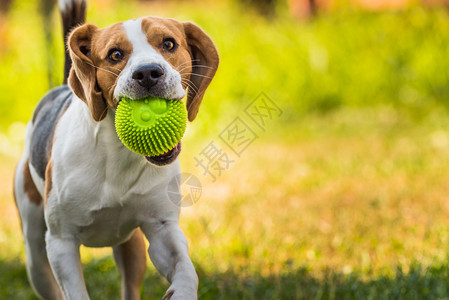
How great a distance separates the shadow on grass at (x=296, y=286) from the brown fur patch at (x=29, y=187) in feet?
2.96

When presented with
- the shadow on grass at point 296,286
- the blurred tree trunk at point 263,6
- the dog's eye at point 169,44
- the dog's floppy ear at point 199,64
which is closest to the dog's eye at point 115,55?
the dog's eye at point 169,44

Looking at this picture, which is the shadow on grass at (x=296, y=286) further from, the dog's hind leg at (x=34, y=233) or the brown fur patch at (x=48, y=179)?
the brown fur patch at (x=48, y=179)

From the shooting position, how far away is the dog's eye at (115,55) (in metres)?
3.12

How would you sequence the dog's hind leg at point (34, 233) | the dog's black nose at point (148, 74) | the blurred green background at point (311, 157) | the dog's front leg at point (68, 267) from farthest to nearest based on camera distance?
1. the blurred green background at point (311, 157)
2. the dog's hind leg at point (34, 233)
3. the dog's front leg at point (68, 267)
4. the dog's black nose at point (148, 74)

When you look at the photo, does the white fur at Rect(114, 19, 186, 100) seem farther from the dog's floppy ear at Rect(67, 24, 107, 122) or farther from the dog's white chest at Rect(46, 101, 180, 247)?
the dog's white chest at Rect(46, 101, 180, 247)

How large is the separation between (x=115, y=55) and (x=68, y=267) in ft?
3.59

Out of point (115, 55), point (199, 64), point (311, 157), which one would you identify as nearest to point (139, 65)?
point (115, 55)

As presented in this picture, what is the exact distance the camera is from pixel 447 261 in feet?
14.6

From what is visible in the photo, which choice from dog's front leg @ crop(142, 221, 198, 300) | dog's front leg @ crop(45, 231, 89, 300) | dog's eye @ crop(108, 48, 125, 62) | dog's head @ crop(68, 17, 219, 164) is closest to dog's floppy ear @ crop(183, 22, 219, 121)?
dog's head @ crop(68, 17, 219, 164)

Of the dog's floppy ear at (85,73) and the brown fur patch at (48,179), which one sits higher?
the dog's floppy ear at (85,73)

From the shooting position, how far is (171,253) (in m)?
3.38

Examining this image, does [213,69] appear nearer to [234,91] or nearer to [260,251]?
[260,251]

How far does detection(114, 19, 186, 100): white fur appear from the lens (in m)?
2.96

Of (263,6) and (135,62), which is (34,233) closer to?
(135,62)
